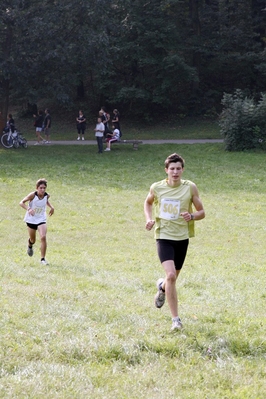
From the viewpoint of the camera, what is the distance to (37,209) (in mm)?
12109

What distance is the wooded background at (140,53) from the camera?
31.3 meters

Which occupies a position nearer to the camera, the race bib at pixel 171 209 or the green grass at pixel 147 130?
the race bib at pixel 171 209

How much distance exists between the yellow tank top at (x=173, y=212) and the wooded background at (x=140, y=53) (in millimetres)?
24727

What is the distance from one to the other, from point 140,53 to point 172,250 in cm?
3643

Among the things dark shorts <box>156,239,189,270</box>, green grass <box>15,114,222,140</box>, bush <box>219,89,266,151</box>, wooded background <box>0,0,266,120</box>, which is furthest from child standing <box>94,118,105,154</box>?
dark shorts <box>156,239,189,270</box>

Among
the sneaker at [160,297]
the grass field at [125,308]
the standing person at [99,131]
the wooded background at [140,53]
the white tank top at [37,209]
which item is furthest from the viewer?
the wooded background at [140,53]

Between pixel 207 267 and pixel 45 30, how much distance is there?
21691 millimetres

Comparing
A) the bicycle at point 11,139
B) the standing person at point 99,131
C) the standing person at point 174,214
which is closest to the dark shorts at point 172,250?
the standing person at point 174,214

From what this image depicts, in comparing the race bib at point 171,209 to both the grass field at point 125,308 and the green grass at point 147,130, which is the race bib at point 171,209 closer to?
the grass field at point 125,308

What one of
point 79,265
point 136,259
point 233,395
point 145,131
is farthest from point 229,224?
point 145,131

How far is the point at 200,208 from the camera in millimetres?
7238

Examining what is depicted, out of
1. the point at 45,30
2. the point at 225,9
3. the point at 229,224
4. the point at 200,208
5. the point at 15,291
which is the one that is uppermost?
the point at 225,9

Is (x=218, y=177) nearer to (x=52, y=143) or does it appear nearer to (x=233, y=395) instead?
(x=52, y=143)

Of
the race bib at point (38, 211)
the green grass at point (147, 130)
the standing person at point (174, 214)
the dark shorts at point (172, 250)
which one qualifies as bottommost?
the green grass at point (147, 130)
